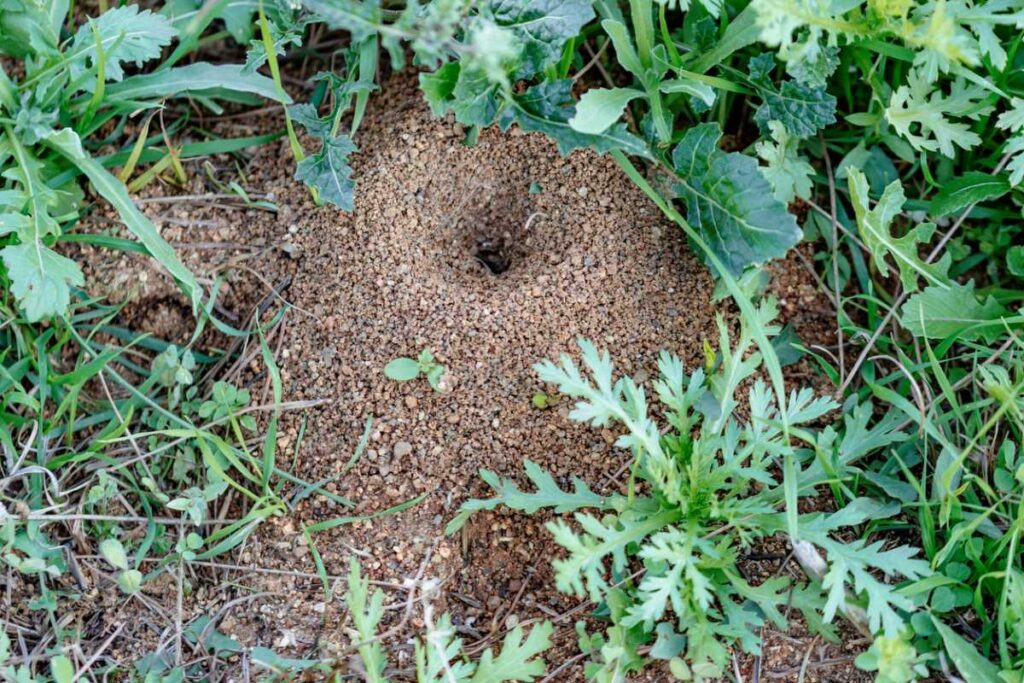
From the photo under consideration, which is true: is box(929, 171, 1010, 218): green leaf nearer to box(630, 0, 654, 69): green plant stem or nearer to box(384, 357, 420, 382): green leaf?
box(630, 0, 654, 69): green plant stem

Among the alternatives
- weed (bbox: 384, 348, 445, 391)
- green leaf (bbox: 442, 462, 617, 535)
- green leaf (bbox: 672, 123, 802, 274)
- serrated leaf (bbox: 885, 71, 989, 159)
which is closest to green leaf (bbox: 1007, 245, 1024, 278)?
serrated leaf (bbox: 885, 71, 989, 159)

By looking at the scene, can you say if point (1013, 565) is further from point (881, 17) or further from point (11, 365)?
point (11, 365)

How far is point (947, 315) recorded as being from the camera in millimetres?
2367

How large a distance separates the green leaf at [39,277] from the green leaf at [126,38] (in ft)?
1.49

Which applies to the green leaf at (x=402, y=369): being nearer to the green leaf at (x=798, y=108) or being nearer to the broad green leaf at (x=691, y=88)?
the broad green leaf at (x=691, y=88)

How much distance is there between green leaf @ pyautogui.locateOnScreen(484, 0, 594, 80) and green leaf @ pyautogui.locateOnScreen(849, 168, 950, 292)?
0.73 metres

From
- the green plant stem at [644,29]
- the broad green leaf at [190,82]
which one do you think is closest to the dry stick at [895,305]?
the green plant stem at [644,29]

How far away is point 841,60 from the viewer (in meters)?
2.52

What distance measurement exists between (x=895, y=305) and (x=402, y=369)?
1.23 m

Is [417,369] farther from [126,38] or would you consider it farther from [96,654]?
[126,38]

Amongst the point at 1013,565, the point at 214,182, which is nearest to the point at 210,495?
the point at 214,182

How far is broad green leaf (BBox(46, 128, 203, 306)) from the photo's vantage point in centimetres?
236

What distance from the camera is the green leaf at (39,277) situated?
224 centimetres

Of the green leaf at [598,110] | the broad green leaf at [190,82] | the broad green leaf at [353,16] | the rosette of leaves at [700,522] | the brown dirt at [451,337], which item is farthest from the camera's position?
the broad green leaf at [190,82]
